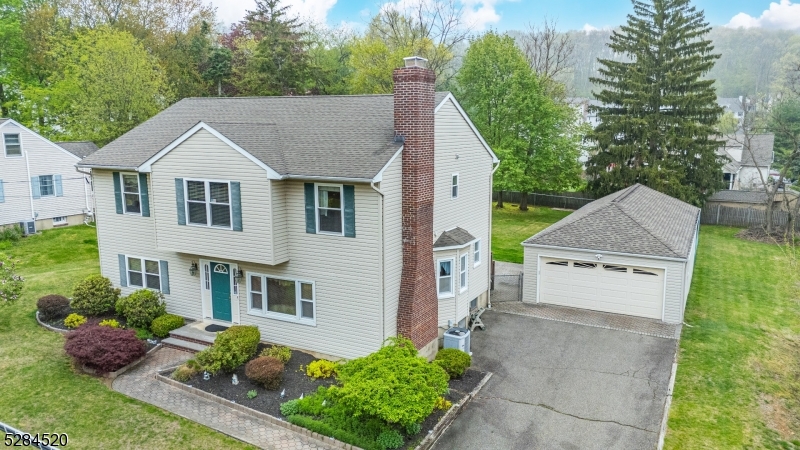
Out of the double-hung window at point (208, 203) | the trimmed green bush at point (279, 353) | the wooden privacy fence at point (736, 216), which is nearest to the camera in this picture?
the trimmed green bush at point (279, 353)

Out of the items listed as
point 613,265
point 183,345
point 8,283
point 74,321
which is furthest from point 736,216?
point 8,283

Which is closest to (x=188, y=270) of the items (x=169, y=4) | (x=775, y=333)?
(x=775, y=333)

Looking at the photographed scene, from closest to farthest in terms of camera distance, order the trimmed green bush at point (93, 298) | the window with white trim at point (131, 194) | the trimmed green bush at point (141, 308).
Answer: the trimmed green bush at point (141, 308)
the window with white trim at point (131, 194)
the trimmed green bush at point (93, 298)

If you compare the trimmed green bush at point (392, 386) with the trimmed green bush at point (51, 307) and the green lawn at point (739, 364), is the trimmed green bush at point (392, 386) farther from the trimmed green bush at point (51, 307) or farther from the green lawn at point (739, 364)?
the trimmed green bush at point (51, 307)

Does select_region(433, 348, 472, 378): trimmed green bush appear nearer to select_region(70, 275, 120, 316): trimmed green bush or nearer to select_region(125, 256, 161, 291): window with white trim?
select_region(125, 256, 161, 291): window with white trim

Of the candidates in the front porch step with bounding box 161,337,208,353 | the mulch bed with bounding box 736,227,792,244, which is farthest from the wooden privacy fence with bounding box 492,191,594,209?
the front porch step with bounding box 161,337,208,353

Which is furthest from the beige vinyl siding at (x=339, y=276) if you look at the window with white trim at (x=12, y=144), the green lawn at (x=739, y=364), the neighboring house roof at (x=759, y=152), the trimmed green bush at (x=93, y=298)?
the neighboring house roof at (x=759, y=152)

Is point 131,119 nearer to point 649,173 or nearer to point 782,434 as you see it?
point 649,173
